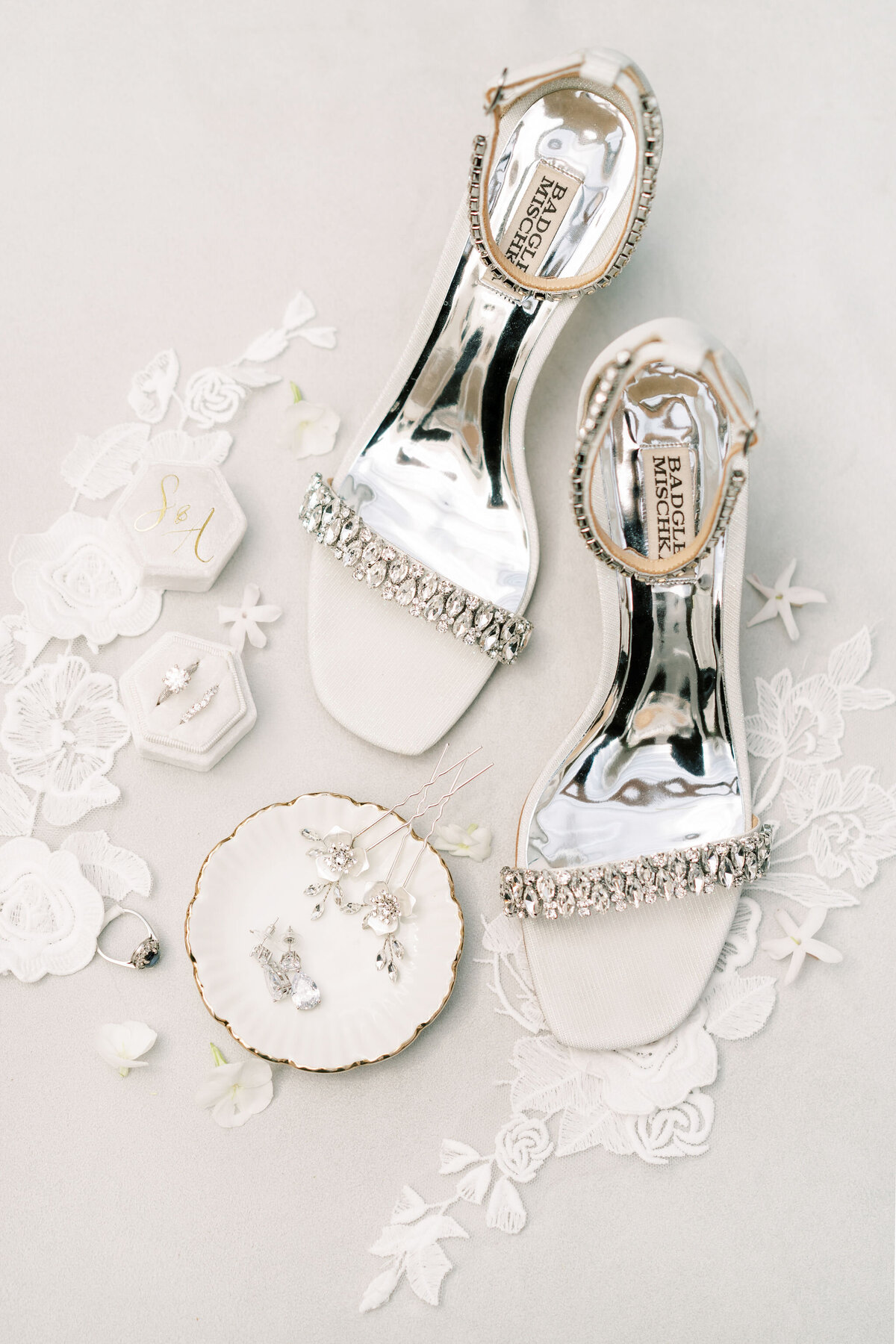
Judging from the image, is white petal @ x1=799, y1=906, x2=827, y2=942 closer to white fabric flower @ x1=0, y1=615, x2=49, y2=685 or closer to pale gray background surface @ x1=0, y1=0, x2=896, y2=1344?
pale gray background surface @ x1=0, y1=0, x2=896, y2=1344

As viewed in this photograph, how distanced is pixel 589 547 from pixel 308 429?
0.37 metres

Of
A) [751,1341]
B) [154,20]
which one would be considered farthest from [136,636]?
[751,1341]

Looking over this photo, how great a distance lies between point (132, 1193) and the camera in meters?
0.93

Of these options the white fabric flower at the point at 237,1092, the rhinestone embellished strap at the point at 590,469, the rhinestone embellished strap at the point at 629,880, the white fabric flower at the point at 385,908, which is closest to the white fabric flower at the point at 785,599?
the rhinestone embellished strap at the point at 590,469

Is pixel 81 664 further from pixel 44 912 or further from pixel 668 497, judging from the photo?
pixel 668 497

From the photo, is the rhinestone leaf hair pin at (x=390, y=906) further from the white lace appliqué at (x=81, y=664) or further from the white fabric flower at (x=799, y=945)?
the white fabric flower at (x=799, y=945)

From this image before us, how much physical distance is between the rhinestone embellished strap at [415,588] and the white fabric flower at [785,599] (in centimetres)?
27

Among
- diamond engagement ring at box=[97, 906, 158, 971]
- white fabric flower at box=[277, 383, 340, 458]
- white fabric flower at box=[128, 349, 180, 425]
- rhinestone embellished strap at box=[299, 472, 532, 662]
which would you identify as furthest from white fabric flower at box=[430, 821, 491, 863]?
white fabric flower at box=[128, 349, 180, 425]

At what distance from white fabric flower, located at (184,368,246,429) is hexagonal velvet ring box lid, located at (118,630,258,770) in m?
0.27

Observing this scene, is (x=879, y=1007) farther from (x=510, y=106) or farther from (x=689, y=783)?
(x=510, y=106)

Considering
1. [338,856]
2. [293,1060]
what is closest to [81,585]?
[338,856]

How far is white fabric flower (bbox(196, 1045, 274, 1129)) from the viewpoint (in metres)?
0.93

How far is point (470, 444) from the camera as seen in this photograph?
106 cm

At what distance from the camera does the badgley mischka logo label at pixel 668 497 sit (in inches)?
38.3
